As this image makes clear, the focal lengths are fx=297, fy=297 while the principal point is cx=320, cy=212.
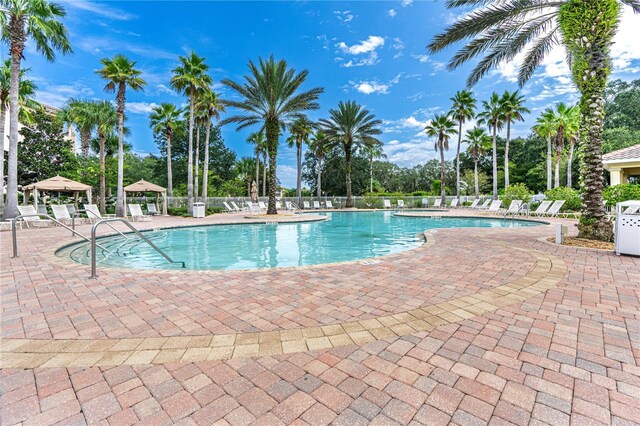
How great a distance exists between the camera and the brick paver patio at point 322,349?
67.9 inches

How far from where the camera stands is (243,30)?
77.2 ft

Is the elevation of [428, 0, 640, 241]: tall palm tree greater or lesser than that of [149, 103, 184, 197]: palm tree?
lesser

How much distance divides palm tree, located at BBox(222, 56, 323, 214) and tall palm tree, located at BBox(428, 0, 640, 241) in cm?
1033

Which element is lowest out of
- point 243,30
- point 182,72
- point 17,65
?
point 17,65

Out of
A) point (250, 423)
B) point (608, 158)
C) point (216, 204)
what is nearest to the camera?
point (250, 423)

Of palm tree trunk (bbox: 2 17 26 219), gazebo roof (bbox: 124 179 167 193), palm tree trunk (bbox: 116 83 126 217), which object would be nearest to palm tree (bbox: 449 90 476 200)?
gazebo roof (bbox: 124 179 167 193)

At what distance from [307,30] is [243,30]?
5.13 m

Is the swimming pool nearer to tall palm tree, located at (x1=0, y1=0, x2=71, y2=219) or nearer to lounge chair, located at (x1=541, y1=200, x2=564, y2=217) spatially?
tall palm tree, located at (x1=0, y1=0, x2=71, y2=219)

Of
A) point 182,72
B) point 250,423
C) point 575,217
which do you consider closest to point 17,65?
point 182,72

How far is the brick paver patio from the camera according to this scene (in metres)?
1.73

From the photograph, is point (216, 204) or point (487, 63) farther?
point (216, 204)

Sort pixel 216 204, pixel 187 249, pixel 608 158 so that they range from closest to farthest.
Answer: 1. pixel 187 249
2. pixel 608 158
3. pixel 216 204

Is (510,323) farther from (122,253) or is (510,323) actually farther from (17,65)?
(17,65)

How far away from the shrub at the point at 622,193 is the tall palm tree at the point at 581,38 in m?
4.69
